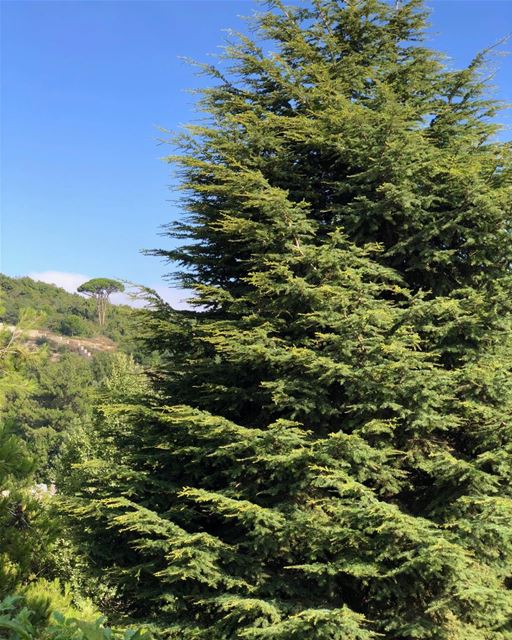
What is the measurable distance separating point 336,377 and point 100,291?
303 ft

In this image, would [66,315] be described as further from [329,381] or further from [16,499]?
[329,381]

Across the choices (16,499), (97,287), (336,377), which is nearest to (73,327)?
(97,287)

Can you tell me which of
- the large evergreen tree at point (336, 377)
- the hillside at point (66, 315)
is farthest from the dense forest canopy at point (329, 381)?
the hillside at point (66, 315)

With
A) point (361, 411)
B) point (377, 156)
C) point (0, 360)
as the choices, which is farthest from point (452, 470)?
point (0, 360)

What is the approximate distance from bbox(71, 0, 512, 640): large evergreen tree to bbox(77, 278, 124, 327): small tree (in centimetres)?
8331

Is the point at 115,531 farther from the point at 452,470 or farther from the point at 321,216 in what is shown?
the point at 321,216

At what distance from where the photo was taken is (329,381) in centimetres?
501

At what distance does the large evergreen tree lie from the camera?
468 centimetres

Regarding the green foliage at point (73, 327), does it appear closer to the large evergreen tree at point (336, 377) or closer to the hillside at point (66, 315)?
the hillside at point (66, 315)

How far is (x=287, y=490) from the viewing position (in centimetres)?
546

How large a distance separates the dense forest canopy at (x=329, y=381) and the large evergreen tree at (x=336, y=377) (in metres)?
0.03

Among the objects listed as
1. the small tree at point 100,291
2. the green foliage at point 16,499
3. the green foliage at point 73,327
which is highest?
the small tree at point 100,291

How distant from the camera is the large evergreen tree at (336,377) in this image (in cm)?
468

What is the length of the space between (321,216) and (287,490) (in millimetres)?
3685
